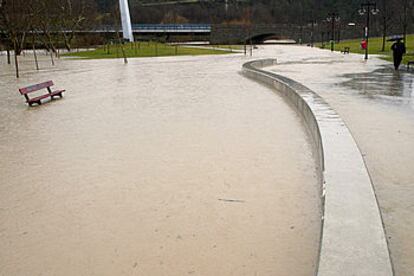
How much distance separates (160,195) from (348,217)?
7.31ft

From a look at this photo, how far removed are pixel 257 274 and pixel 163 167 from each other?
9.42 ft

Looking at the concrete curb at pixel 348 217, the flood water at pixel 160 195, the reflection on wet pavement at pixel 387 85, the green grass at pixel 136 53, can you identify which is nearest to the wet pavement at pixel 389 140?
the reflection on wet pavement at pixel 387 85

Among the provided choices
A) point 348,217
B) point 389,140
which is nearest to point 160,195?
point 348,217

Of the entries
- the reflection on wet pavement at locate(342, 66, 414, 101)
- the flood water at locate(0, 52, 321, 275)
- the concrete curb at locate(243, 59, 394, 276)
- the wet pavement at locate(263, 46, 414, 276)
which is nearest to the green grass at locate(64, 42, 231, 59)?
the reflection on wet pavement at locate(342, 66, 414, 101)

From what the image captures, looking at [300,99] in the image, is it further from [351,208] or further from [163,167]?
[351,208]

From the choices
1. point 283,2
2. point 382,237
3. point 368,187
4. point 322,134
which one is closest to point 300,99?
point 322,134

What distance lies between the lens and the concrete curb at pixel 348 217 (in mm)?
2650

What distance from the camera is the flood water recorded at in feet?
11.3

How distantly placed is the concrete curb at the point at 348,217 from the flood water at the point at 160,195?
36 centimetres

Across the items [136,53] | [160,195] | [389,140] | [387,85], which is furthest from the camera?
[136,53]

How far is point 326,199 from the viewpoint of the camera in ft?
12.0

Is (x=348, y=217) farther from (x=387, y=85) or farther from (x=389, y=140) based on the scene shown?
(x=387, y=85)

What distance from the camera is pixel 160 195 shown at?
15.6 feet

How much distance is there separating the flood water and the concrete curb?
1.19ft
